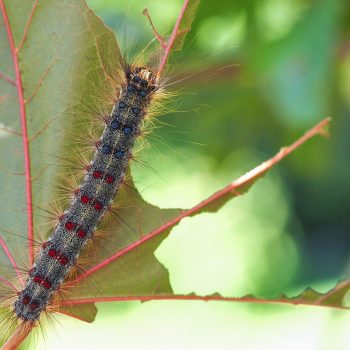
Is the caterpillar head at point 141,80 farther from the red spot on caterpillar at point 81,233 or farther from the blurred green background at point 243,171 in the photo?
the red spot on caterpillar at point 81,233

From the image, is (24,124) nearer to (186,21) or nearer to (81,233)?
(81,233)

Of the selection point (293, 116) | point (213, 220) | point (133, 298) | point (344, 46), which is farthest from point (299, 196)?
point (133, 298)

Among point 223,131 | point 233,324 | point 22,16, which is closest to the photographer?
point 22,16

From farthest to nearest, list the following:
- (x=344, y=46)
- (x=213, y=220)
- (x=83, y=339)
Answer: (x=213, y=220) < (x=344, y=46) < (x=83, y=339)

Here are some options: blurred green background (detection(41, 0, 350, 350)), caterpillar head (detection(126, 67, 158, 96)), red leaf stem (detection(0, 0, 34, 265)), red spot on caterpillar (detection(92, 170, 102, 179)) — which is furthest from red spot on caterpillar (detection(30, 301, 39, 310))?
caterpillar head (detection(126, 67, 158, 96))

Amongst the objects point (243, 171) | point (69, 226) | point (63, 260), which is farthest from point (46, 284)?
point (243, 171)

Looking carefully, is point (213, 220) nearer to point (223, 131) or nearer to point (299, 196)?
point (223, 131)
